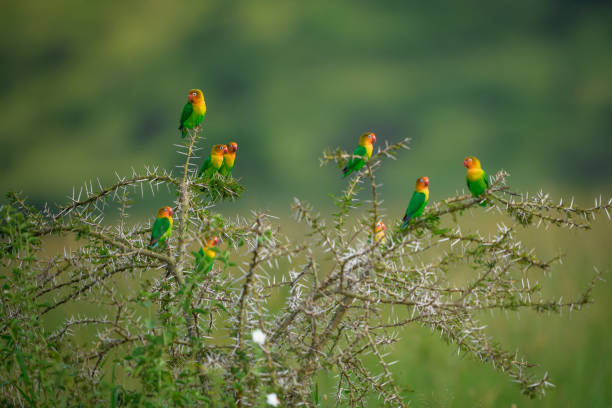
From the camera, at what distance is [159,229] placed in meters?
1.06

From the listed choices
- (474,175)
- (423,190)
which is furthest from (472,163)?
(423,190)

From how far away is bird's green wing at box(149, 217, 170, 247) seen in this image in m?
1.05

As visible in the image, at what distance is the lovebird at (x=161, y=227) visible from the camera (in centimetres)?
105

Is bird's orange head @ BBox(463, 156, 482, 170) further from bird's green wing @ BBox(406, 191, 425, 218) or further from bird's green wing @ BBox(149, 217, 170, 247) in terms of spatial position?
bird's green wing @ BBox(149, 217, 170, 247)

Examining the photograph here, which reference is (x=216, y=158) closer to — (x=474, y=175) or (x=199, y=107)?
(x=199, y=107)

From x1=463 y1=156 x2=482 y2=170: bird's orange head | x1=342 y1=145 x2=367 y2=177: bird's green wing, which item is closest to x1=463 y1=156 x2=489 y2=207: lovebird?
x1=463 y1=156 x2=482 y2=170: bird's orange head

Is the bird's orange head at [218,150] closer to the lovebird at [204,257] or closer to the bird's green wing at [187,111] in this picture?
the bird's green wing at [187,111]

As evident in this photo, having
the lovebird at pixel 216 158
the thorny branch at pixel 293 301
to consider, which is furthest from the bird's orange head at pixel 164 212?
the lovebird at pixel 216 158

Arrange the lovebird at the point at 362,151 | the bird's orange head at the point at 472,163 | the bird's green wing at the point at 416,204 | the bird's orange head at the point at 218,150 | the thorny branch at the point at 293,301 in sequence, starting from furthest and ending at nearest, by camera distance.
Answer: the bird's orange head at the point at 218,150 → the lovebird at the point at 362,151 → the bird's orange head at the point at 472,163 → the bird's green wing at the point at 416,204 → the thorny branch at the point at 293,301

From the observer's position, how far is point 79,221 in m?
1.01

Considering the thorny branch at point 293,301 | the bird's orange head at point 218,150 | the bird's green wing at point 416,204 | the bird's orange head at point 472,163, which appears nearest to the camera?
the thorny branch at point 293,301

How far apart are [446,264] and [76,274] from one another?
27.5 inches

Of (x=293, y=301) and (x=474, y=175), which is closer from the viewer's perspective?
(x=293, y=301)

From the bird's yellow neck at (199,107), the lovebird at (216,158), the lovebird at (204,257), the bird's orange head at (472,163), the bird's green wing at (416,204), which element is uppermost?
the bird's yellow neck at (199,107)
